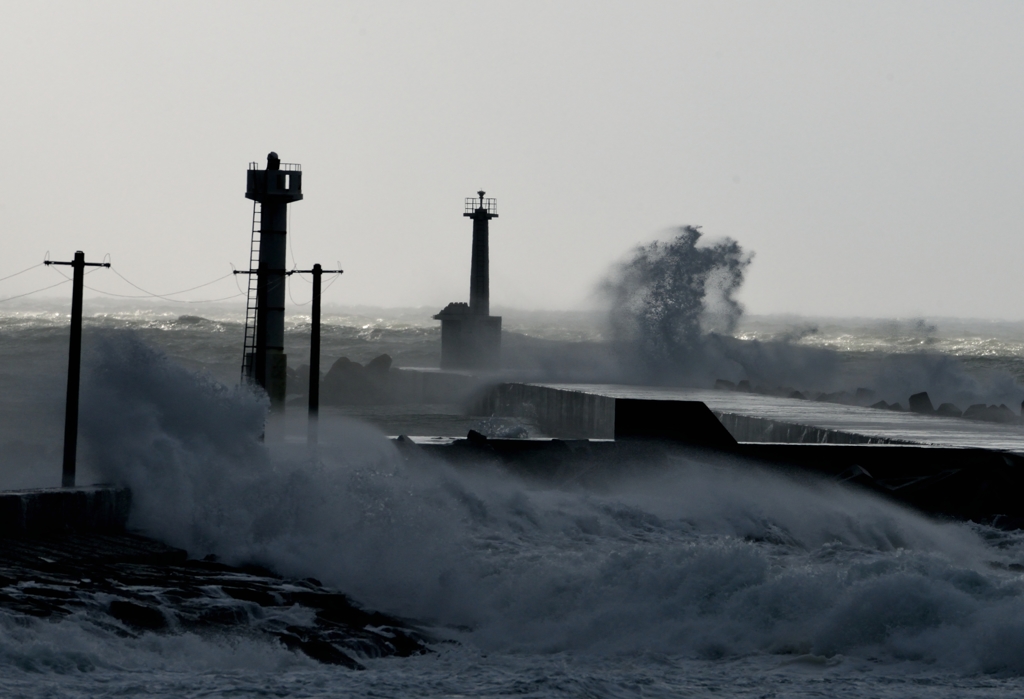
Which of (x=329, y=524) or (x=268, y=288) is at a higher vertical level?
(x=268, y=288)

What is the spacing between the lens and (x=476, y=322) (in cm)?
3353

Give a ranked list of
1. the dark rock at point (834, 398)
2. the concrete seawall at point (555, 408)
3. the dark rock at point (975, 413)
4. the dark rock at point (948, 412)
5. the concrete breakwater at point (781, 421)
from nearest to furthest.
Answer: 1. the concrete breakwater at point (781, 421)
2. the dark rock at point (975, 413)
3. the dark rock at point (948, 412)
4. the concrete seawall at point (555, 408)
5. the dark rock at point (834, 398)

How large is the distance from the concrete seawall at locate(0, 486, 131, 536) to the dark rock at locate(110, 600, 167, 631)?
1.84 metres

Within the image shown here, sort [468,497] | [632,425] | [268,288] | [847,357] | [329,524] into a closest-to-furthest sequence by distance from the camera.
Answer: [329,524]
[468,497]
[632,425]
[268,288]
[847,357]

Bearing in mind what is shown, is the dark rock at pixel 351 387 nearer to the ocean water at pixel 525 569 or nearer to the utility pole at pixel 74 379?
the ocean water at pixel 525 569

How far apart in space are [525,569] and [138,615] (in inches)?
108

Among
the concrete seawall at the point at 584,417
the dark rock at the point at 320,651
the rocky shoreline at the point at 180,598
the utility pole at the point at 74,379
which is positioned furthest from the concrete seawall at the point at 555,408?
the dark rock at the point at 320,651

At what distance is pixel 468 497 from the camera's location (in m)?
11.1

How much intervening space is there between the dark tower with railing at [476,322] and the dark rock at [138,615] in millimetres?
25806

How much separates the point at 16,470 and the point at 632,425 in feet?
20.9

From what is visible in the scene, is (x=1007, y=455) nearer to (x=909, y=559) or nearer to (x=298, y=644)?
(x=909, y=559)

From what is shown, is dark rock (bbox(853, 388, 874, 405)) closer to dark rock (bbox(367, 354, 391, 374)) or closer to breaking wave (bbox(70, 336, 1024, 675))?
breaking wave (bbox(70, 336, 1024, 675))

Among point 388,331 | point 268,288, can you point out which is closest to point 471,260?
point 268,288

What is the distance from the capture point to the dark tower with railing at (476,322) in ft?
108
